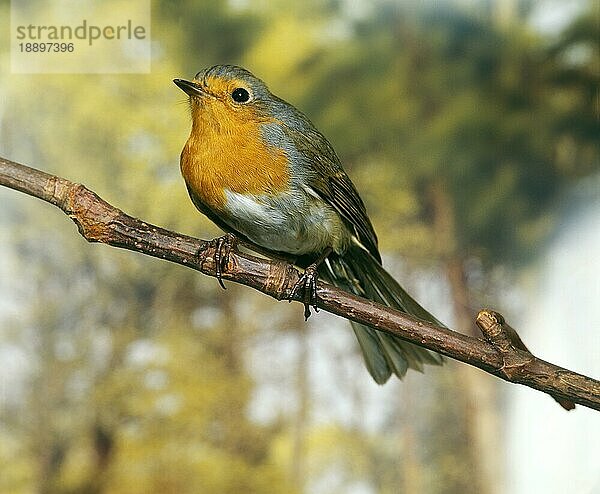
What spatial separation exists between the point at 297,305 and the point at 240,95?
0.98 metres

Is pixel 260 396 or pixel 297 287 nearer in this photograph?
pixel 297 287

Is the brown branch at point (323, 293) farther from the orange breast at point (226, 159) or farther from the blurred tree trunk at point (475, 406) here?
the blurred tree trunk at point (475, 406)

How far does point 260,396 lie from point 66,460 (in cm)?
48

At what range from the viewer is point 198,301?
6.27 ft

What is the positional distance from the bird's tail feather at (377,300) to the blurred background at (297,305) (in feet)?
2.74

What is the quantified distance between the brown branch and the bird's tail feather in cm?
20

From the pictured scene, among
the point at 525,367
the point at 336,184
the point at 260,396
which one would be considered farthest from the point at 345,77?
the point at 525,367

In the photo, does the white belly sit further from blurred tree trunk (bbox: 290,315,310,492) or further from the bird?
blurred tree trunk (bbox: 290,315,310,492)

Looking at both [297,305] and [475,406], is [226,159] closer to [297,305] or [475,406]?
[297,305]

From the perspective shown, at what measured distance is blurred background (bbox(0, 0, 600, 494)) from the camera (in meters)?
1.88

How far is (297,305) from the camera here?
6.19 ft

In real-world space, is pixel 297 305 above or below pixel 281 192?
A: above

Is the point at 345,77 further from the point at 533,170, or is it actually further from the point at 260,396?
the point at 260,396

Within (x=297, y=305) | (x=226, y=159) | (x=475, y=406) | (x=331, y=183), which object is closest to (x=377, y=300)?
(x=331, y=183)
